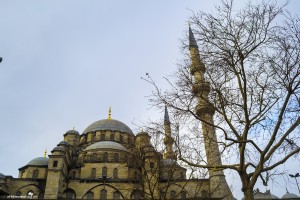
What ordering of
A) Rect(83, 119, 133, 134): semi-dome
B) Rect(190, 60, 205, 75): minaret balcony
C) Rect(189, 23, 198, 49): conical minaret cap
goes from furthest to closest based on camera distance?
Rect(83, 119, 133, 134): semi-dome
Rect(189, 23, 198, 49): conical minaret cap
Rect(190, 60, 205, 75): minaret balcony

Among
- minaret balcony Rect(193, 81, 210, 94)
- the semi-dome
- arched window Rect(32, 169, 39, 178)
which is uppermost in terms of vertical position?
the semi-dome

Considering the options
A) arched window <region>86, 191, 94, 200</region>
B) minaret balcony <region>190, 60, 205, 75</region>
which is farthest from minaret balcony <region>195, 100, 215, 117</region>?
arched window <region>86, 191, 94, 200</region>

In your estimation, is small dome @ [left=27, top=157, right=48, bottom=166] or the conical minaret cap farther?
small dome @ [left=27, top=157, right=48, bottom=166]

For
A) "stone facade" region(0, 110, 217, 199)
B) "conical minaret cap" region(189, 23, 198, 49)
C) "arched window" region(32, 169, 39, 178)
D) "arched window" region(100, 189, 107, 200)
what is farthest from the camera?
"arched window" region(32, 169, 39, 178)

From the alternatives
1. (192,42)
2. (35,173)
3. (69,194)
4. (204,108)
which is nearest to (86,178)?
(69,194)

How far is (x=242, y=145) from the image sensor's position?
8016mm

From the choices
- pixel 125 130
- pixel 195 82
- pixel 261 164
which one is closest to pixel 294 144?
pixel 261 164

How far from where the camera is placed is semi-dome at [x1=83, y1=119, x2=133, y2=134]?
4062 centimetres

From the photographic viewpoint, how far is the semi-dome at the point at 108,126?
4062 centimetres

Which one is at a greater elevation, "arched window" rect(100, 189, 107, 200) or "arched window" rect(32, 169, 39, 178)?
"arched window" rect(32, 169, 39, 178)

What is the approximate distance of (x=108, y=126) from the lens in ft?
134

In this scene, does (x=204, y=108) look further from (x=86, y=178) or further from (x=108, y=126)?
(x=108, y=126)

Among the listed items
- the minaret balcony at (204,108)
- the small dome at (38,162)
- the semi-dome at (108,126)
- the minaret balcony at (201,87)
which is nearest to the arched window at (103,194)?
the small dome at (38,162)

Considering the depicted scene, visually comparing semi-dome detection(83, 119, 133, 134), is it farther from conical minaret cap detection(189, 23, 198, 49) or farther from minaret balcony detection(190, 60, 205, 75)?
conical minaret cap detection(189, 23, 198, 49)
